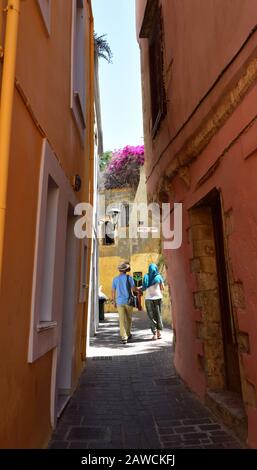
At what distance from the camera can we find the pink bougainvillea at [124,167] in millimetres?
23156

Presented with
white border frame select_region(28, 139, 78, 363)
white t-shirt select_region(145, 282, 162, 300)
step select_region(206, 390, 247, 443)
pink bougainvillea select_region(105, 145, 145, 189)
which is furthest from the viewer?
pink bougainvillea select_region(105, 145, 145, 189)

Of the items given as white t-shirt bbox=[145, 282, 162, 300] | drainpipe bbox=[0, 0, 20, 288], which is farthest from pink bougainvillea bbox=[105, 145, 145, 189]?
drainpipe bbox=[0, 0, 20, 288]

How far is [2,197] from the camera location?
210 centimetres

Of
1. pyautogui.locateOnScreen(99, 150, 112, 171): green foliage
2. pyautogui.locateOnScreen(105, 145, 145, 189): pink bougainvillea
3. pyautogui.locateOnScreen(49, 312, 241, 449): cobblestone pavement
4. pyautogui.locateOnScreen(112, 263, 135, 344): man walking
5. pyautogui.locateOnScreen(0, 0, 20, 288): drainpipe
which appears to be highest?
pyautogui.locateOnScreen(99, 150, 112, 171): green foliage

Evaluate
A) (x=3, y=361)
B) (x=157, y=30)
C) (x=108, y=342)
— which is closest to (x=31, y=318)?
(x=3, y=361)

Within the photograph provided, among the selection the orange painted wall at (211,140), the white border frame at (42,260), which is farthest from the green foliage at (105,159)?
the white border frame at (42,260)

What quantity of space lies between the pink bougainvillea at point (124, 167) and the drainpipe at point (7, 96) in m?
20.9

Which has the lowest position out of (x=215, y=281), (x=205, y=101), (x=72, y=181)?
(x=215, y=281)

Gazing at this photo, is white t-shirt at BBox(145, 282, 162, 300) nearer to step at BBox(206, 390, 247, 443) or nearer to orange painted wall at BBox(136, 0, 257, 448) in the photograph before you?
orange painted wall at BBox(136, 0, 257, 448)

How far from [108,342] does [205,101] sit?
6.39 metres

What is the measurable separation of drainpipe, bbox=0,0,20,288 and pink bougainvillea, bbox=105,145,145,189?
2094 centimetres

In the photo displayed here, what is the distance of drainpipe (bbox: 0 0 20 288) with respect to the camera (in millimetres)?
2109

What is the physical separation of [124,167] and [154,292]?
16527 millimetres

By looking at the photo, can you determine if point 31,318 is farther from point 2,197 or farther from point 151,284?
point 151,284
